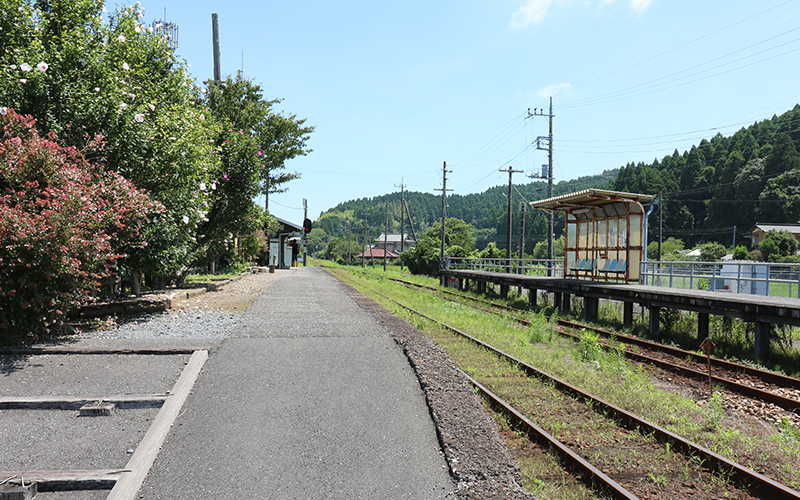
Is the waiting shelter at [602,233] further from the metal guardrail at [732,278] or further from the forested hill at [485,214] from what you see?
the forested hill at [485,214]

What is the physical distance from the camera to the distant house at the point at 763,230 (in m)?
56.1

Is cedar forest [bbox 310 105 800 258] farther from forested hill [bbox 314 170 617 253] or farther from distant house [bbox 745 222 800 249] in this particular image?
distant house [bbox 745 222 800 249]

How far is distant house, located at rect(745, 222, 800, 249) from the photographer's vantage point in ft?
184

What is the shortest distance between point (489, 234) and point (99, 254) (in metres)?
126

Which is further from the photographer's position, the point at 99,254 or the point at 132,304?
the point at 132,304

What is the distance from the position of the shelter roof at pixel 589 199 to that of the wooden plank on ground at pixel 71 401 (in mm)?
12230

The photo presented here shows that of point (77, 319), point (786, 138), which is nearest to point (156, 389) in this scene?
point (77, 319)

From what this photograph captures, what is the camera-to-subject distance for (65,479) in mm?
4148

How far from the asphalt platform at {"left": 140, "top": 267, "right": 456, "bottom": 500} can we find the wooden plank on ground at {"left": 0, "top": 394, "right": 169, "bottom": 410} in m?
0.47

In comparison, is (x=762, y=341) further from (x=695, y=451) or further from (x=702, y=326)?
(x=695, y=451)

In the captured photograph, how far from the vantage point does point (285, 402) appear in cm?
601

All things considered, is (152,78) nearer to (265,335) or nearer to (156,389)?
(265,335)

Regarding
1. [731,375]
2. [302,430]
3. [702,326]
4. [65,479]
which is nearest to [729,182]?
[702,326]

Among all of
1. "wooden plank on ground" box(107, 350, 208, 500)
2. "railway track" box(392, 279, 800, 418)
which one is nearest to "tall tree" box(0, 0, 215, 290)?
"wooden plank on ground" box(107, 350, 208, 500)
